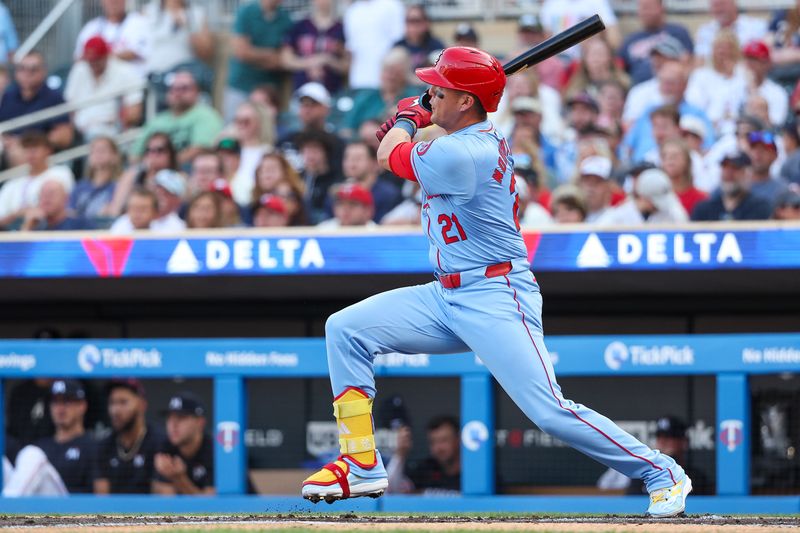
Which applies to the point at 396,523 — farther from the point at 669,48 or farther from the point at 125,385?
the point at 669,48

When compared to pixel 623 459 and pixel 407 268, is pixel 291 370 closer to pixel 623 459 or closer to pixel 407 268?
pixel 407 268

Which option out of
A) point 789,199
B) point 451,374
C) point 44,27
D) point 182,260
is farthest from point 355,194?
point 44,27

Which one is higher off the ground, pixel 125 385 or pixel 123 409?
pixel 125 385

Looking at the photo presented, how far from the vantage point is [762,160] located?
7.30m

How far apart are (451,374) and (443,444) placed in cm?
40

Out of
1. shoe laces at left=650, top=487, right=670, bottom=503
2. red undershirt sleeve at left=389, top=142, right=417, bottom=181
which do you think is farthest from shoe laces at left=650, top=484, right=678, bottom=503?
red undershirt sleeve at left=389, top=142, right=417, bottom=181

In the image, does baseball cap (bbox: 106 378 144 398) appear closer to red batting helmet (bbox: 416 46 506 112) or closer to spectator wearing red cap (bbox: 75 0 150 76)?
red batting helmet (bbox: 416 46 506 112)

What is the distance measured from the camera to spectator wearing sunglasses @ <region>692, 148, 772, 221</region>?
702cm

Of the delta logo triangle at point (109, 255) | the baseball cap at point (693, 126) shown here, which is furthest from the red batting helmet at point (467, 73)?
the baseball cap at point (693, 126)

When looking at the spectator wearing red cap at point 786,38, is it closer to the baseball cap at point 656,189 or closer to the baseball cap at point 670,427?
the baseball cap at point 656,189

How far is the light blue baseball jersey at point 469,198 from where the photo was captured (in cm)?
419

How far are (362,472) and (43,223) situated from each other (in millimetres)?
4466

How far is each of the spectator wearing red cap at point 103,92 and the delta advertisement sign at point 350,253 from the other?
134 inches

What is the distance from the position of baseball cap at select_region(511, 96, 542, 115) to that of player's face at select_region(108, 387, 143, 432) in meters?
3.12
